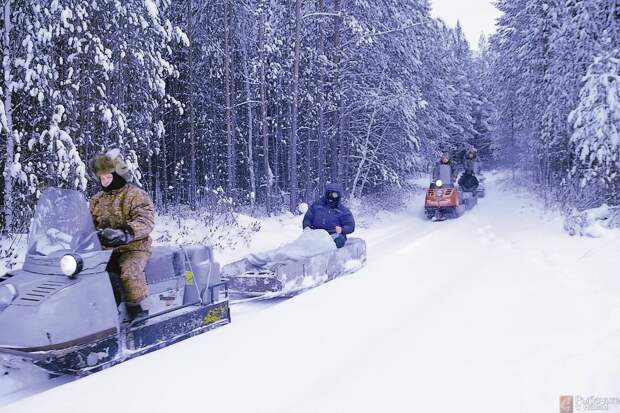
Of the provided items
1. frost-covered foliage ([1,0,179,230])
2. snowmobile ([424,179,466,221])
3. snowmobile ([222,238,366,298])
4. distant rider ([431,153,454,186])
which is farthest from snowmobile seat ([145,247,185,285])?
distant rider ([431,153,454,186])

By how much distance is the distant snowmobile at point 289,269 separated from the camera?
5.90 m

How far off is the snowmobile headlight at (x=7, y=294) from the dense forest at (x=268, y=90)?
164 inches

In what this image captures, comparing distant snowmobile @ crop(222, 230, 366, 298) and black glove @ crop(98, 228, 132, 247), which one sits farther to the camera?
distant snowmobile @ crop(222, 230, 366, 298)

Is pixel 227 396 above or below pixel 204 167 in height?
below

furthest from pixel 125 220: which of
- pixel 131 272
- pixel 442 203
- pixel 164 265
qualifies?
pixel 442 203

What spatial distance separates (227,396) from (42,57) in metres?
6.94

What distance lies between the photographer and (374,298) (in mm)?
5785

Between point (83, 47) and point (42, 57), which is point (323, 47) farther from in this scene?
point (42, 57)

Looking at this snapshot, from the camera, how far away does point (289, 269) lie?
601cm

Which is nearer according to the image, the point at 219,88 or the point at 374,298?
the point at 374,298

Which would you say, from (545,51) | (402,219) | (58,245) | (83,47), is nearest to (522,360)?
(58,245)

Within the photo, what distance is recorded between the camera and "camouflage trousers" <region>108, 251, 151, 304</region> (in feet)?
13.7

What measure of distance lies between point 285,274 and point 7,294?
3.13 meters

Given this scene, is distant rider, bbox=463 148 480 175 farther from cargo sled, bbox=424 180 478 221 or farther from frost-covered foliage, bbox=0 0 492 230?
cargo sled, bbox=424 180 478 221
